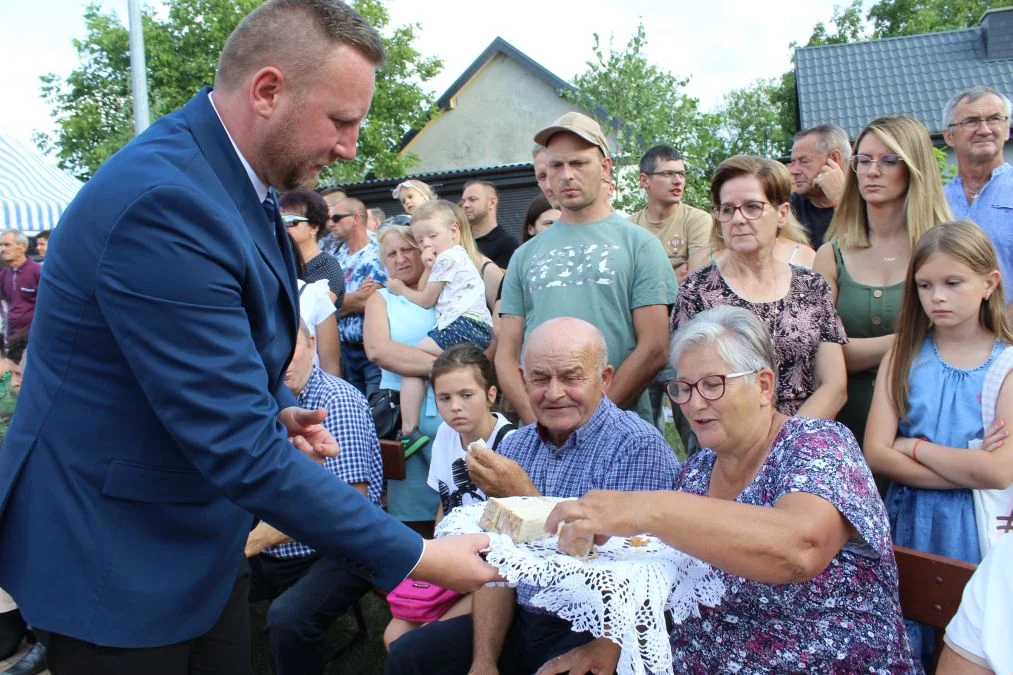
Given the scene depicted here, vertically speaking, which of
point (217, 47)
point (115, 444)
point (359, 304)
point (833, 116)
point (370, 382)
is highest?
point (217, 47)

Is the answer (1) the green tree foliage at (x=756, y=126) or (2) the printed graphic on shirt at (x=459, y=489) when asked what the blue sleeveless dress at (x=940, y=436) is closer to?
(2) the printed graphic on shirt at (x=459, y=489)

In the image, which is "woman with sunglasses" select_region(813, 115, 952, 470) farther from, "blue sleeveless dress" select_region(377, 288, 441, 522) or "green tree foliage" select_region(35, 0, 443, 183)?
"green tree foliage" select_region(35, 0, 443, 183)

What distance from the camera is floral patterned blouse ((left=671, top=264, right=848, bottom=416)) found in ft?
10.8

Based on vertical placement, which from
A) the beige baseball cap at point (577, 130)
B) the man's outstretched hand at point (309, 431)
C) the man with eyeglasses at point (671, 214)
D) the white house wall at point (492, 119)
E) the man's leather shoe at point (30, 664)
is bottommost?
the man's leather shoe at point (30, 664)

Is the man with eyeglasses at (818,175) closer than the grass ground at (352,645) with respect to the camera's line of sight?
No

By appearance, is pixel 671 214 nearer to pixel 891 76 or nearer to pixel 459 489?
pixel 459 489

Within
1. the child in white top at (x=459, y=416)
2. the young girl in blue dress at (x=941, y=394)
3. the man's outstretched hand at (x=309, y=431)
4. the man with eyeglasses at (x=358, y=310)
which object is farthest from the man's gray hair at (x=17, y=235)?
the young girl in blue dress at (x=941, y=394)

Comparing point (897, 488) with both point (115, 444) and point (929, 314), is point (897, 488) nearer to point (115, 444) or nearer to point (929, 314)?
point (929, 314)

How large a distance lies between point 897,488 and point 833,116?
870 inches

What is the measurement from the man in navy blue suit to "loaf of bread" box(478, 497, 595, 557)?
279 millimetres

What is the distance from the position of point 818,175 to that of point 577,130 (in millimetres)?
1596

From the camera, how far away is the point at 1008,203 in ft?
13.0

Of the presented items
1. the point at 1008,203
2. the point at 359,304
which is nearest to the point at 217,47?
the point at 359,304

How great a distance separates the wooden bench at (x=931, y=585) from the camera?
2236 mm
